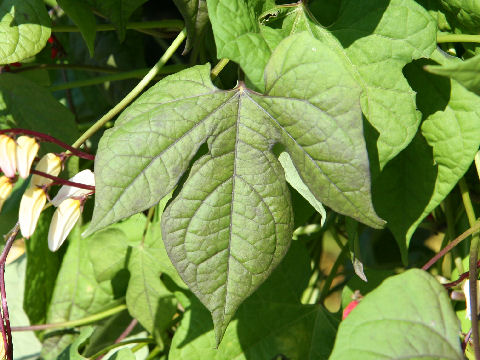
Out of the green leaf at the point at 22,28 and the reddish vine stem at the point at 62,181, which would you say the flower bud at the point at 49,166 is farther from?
the green leaf at the point at 22,28

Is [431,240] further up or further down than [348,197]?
further down

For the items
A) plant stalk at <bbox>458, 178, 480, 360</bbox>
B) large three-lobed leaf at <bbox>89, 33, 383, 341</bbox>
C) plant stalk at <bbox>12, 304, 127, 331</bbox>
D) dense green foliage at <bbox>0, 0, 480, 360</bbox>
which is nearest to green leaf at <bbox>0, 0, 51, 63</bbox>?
dense green foliage at <bbox>0, 0, 480, 360</bbox>

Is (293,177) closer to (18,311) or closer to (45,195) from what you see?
(45,195)

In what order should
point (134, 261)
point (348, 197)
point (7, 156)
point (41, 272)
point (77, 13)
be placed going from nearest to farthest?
point (348, 197), point (7, 156), point (77, 13), point (134, 261), point (41, 272)

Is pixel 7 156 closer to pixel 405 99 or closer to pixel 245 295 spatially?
pixel 245 295

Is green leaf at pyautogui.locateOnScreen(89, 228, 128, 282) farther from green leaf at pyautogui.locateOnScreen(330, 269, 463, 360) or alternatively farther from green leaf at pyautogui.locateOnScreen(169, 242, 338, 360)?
green leaf at pyautogui.locateOnScreen(330, 269, 463, 360)

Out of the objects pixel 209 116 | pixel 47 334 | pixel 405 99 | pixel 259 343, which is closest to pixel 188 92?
pixel 209 116

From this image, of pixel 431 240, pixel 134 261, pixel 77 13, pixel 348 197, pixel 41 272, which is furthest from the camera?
pixel 431 240
